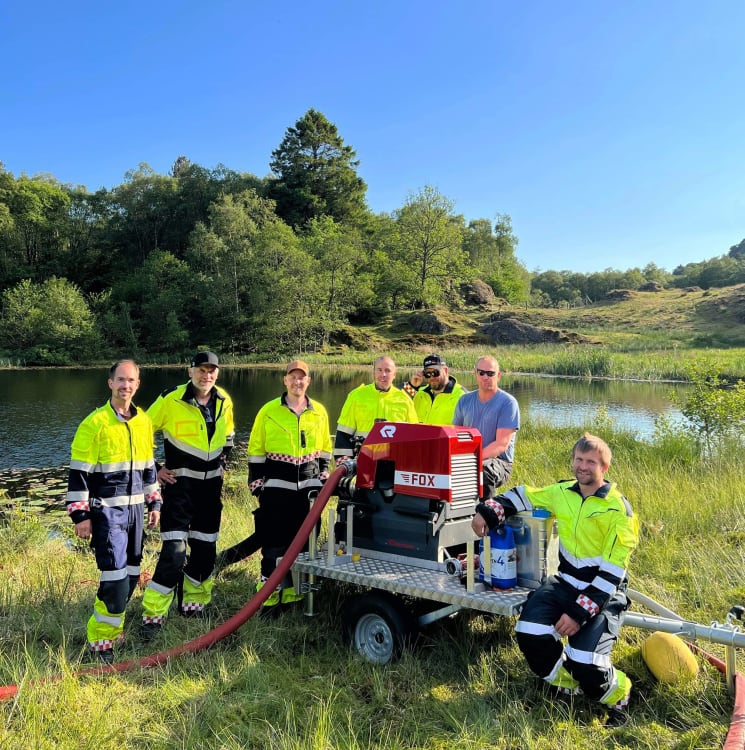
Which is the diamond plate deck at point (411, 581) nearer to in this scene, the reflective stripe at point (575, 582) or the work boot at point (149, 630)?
the reflective stripe at point (575, 582)

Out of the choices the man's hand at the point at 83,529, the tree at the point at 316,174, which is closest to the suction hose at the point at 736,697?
the man's hand at the point at 83,529

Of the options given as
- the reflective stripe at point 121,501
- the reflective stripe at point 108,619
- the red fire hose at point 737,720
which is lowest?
the reflective stripe at point 108,619

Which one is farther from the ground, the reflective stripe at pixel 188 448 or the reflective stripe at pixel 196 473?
the reflective stripe at pixel 188 448

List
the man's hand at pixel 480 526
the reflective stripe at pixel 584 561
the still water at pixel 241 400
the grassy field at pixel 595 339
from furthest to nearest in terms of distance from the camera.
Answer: the grassy field at pixel 595 339
the still water at pixel 241 400
the man's hand at pixel 480 526
the reflective stripe at pixel 584 561

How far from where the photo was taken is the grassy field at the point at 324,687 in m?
2.87

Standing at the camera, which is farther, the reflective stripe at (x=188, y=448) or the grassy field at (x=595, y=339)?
the grassy field at (x=595, y=339)

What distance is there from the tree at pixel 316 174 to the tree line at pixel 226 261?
0.54ft

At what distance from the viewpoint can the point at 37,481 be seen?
1170cm


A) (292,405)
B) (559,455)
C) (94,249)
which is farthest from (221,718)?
(94,249)

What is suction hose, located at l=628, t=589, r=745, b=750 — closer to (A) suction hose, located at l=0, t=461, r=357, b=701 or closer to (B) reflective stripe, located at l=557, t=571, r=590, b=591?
(B) reflective stripe, located at l=557, t=571, r=590, b=591

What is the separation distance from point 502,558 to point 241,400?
21.6 metres

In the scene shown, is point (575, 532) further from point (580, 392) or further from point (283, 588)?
point (580, 392)

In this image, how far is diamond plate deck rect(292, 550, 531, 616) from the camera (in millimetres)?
3275

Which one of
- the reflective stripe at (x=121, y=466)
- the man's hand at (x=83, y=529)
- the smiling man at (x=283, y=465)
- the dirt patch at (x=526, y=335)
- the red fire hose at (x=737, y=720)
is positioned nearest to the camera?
the red fire hose at (x=737, y=720)
